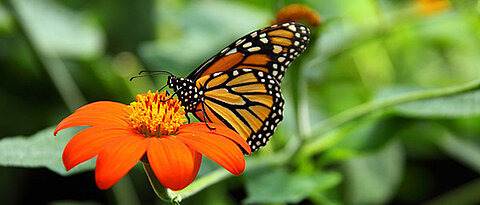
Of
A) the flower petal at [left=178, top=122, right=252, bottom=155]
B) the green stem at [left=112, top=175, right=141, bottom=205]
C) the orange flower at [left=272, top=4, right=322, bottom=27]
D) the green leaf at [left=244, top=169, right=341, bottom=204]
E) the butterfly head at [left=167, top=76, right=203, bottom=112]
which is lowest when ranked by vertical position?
the green stem at [left=112, top=175, right=141, bottom=205]

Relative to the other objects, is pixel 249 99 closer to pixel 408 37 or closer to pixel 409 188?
pixel 409 188

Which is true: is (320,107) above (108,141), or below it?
below

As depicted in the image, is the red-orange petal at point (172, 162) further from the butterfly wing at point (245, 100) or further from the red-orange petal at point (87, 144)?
the butterfly wing at point (245, 100)

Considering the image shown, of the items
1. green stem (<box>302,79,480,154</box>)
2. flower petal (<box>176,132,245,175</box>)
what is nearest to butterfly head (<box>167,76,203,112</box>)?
flower petal (<box>176,132,245,175</box>)

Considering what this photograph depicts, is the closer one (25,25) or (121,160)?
(121,160)

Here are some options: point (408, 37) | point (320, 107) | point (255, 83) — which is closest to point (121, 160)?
point (255, 83)

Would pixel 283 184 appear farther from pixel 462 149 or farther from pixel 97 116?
pixel 462 149

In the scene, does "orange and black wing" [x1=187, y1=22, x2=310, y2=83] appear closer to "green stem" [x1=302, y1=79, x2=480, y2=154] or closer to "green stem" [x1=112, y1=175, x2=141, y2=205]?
A: "green stem" [x1=302, y1=79, x2=480, y2=154]
